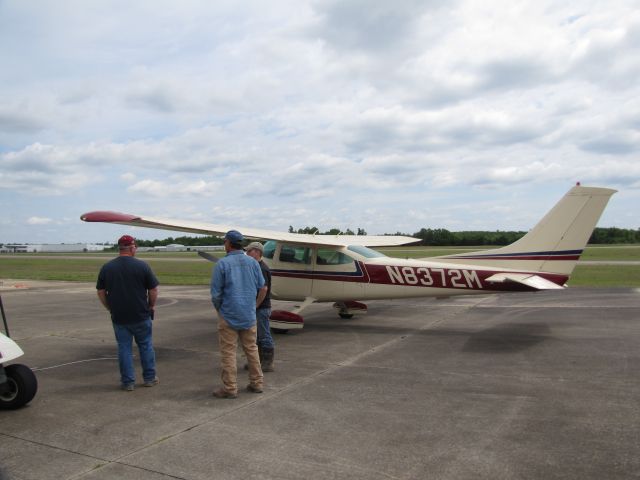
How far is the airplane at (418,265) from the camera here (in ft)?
31.2

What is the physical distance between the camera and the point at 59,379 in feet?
22.7

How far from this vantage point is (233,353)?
19.7ft

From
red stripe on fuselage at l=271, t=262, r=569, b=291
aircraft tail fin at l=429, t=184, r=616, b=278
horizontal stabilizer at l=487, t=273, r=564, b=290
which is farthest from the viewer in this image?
red stripe on fuselage at l=271, t=262, r=569, b=291

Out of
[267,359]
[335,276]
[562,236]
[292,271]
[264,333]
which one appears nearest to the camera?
[267,359]

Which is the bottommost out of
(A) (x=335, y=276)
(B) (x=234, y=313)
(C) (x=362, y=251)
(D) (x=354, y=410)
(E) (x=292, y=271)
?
(D) (x=354, y=410)

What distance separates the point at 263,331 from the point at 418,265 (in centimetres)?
432

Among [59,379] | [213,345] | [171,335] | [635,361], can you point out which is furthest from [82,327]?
[635,361]

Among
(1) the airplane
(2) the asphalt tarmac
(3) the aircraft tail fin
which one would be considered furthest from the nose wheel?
(3) the aircraft tail fin

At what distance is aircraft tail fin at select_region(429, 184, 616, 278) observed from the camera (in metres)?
9.47

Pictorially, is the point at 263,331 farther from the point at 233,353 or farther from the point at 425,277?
the point at 425,277

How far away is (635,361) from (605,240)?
103369mm

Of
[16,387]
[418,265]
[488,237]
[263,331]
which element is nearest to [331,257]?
[418,265]

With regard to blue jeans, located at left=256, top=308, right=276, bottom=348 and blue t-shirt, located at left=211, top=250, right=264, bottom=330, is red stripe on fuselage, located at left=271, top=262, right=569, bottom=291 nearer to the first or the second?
blue jeans, located at left=256, top=308, right=276, bottom=348

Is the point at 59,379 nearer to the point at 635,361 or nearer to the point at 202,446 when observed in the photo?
the point at 202,446
